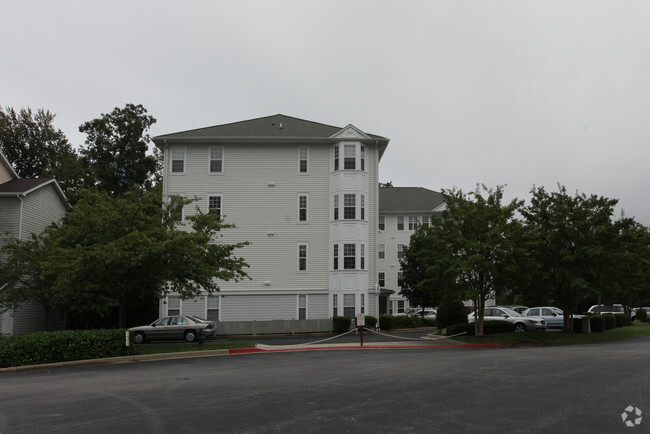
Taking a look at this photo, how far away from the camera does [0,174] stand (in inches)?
1224

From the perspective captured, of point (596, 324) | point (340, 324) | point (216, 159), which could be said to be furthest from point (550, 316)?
point (216, 159)

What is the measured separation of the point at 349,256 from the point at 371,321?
4304 mm

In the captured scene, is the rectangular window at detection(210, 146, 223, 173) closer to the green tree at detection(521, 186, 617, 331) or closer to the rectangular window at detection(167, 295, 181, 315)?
the rectangular window at detection(167, 295, 181, 315)

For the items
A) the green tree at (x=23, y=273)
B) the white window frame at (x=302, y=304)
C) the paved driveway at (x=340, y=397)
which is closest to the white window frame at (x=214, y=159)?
the white window frame at (x=302, y=304)

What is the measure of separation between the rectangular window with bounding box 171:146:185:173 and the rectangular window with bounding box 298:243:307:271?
→ 9.22 m

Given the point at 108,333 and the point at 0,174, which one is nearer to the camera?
the point at 108,333

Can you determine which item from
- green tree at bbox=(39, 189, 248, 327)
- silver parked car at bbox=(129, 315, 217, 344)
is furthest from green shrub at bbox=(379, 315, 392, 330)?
green tree at bbox=(39, 189, 248, 327)

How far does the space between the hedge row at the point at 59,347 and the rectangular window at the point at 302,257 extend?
625 inches

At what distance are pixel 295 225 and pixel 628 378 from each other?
24355 millimetres

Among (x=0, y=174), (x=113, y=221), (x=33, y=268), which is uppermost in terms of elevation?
Result: (x=0, y=174)

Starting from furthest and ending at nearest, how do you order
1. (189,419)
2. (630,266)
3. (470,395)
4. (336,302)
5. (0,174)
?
1. (336,302)
2. (0,174)
3. (630,266)
4. (470,395)
5. (189,419)

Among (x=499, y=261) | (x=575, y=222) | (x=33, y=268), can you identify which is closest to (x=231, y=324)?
(x=33, y=268)

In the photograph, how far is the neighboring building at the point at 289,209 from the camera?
1350 inches

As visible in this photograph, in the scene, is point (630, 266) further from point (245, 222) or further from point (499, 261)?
point (245, 222)
